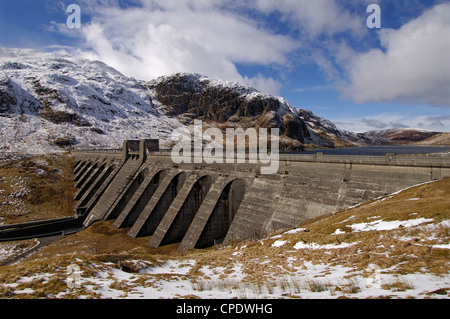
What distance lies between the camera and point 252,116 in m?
190

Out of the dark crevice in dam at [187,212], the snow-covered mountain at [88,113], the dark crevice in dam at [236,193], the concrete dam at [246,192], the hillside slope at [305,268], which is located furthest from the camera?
the snow-covered mountain at [88,113]

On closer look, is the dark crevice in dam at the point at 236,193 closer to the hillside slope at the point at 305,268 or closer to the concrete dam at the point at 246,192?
the concrete dam at the point at 246,192

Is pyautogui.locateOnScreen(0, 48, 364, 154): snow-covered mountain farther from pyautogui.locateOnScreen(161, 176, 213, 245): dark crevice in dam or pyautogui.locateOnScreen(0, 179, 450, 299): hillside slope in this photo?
Answer: pyautogui.locateOnScreen(0, 179, 450, 299): hillside slope

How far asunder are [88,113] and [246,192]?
430ft

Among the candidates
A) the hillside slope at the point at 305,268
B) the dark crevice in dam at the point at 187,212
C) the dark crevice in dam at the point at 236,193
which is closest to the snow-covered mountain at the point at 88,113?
the dark crevice in dam at the point at 236,193

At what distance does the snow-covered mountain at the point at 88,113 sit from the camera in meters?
104

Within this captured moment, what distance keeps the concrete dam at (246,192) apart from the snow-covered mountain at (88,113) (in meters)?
70.5

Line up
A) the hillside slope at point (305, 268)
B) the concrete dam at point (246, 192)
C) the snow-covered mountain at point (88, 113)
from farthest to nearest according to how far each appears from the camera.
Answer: the snow-covered mountain at point (88, 113) < the concrete dam at point (246, 192) < the hillside slope at point (305, 268)

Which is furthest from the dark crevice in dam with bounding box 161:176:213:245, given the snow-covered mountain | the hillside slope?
the snow-covered mountain

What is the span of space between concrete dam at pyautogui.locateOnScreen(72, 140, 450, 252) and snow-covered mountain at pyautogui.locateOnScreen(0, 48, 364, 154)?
70.5 meters

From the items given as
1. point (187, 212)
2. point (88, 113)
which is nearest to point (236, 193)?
point (187, 212)

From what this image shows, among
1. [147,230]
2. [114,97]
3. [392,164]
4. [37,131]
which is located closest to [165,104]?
[114,97]
